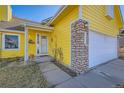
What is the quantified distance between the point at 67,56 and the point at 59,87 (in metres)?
3.03

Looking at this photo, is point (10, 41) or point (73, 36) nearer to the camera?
point (73, 36)

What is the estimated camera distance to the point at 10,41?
10234 mm

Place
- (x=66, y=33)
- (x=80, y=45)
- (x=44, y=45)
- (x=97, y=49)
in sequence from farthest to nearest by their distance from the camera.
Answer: (x=44, y=45) < (x=66, y=33) < (x=97, y=49) < (x=80, y=45)

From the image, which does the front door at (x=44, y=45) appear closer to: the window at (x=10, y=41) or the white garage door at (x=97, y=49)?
the window at (x=10, y=41)

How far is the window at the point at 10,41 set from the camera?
393 inches

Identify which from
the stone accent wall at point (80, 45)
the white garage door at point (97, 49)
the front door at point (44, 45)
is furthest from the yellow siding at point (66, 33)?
the front door at point (44, 45)

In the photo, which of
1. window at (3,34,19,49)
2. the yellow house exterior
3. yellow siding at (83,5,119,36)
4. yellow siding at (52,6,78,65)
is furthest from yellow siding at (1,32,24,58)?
yellow siding at (83,5,119,36)

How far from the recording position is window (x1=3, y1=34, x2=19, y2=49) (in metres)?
9.98

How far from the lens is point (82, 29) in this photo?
18.2ft

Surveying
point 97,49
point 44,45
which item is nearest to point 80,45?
point 97,49

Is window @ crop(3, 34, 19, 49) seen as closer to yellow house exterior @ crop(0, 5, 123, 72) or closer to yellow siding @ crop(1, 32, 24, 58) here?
yellow house exterior @ crop(0, 5, 123, 72)

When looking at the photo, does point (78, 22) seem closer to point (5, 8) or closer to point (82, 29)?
point (82, 29)

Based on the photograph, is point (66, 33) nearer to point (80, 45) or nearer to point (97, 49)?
point (80, 45)
